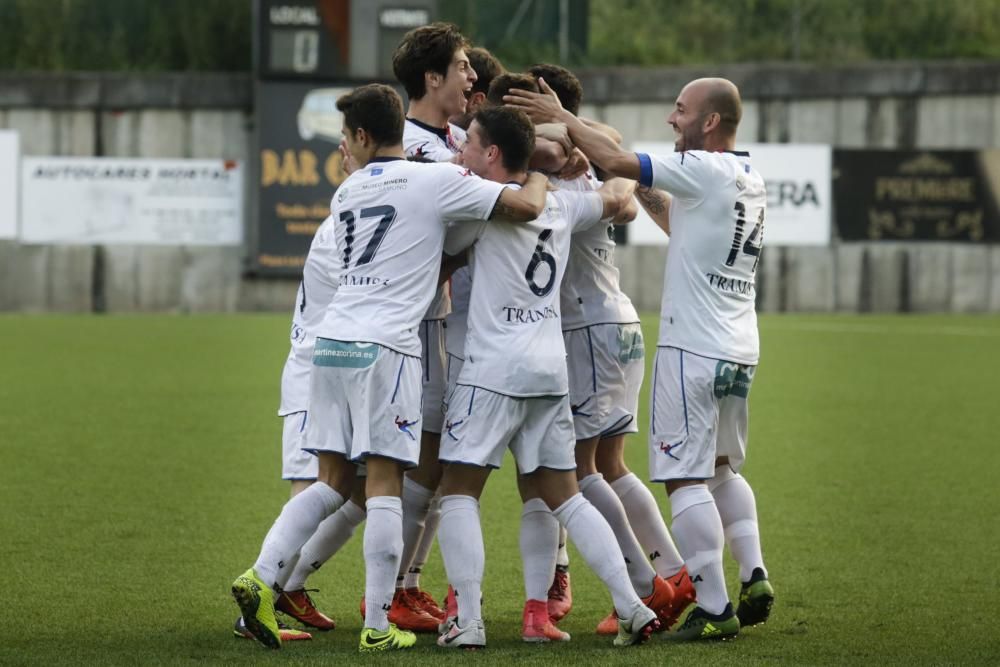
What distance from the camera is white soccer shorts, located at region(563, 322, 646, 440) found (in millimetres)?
5793

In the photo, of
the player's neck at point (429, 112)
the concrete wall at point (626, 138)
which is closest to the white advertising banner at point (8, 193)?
the concrete wall at point (626, 138)

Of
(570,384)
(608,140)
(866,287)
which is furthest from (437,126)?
(866,287)

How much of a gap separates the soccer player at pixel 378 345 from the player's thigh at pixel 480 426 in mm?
138

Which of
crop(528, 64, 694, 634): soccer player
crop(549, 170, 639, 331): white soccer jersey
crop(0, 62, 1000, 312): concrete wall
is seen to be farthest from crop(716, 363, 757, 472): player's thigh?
crop(0, 62, 1000, 312): concrete wall

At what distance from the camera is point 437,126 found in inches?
229

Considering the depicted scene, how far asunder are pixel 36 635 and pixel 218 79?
67.0 feet

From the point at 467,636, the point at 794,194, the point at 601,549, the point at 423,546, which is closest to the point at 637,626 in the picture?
the point at 601,549

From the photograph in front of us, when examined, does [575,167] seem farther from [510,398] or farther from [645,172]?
[510,398]

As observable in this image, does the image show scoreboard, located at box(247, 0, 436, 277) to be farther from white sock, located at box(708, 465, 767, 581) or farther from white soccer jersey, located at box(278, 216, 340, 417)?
white sock, located at box(708, 465, 767, 581)

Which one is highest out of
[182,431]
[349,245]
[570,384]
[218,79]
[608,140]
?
[218,79]

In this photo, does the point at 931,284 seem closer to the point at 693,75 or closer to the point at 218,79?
the point at 693,75

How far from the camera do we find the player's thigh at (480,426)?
521cm

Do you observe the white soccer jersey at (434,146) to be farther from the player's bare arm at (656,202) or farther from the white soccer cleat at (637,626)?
the white soccer cleat at (637,626)

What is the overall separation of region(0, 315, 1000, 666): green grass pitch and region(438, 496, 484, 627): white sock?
168mm
